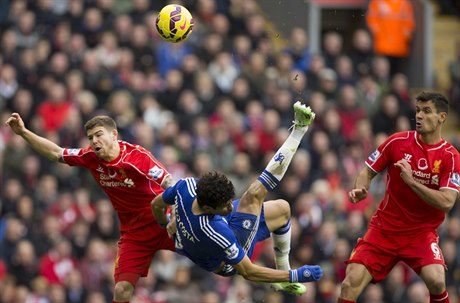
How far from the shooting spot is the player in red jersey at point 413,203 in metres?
14.3

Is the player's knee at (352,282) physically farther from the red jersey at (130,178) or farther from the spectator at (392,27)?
the spectator at (392,27)

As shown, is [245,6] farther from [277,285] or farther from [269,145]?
[277,285]

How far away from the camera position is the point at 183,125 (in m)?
21.5

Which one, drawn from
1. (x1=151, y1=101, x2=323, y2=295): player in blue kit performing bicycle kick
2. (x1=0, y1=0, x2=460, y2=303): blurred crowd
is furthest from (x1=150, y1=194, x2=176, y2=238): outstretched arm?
(x1=0, y1=0, x2=460, y2=303): blurred crowd

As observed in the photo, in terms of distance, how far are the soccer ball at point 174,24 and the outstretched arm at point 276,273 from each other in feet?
9.22

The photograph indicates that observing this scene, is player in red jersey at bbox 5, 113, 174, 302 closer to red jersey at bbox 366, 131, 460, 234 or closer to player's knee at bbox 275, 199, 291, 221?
player's knee at bbox 275, 199, 291, 221

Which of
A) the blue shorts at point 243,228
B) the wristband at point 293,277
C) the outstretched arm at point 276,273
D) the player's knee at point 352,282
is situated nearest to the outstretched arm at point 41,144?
the blue shorts at point 243,228

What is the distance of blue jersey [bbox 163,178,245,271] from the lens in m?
13.9

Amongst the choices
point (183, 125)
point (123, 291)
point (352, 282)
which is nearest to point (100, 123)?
point (123, 291)

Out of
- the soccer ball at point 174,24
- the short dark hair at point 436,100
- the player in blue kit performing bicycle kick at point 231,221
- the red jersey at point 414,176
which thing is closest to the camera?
the player in blue kit performing bicycle kick at point 231,221

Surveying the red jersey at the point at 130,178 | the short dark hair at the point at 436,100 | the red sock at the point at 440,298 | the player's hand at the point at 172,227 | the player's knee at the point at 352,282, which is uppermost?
the short dark hair at the point at 436,100

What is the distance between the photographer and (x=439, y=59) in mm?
25250

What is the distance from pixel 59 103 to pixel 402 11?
6581 millimetres

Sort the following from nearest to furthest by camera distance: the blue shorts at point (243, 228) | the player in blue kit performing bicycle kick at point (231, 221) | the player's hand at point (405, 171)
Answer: the player in blue kit performing bicycle kick at point (231, 221) → the player's hand at point (405, 171) → the blue shorts at point (243, 228)
